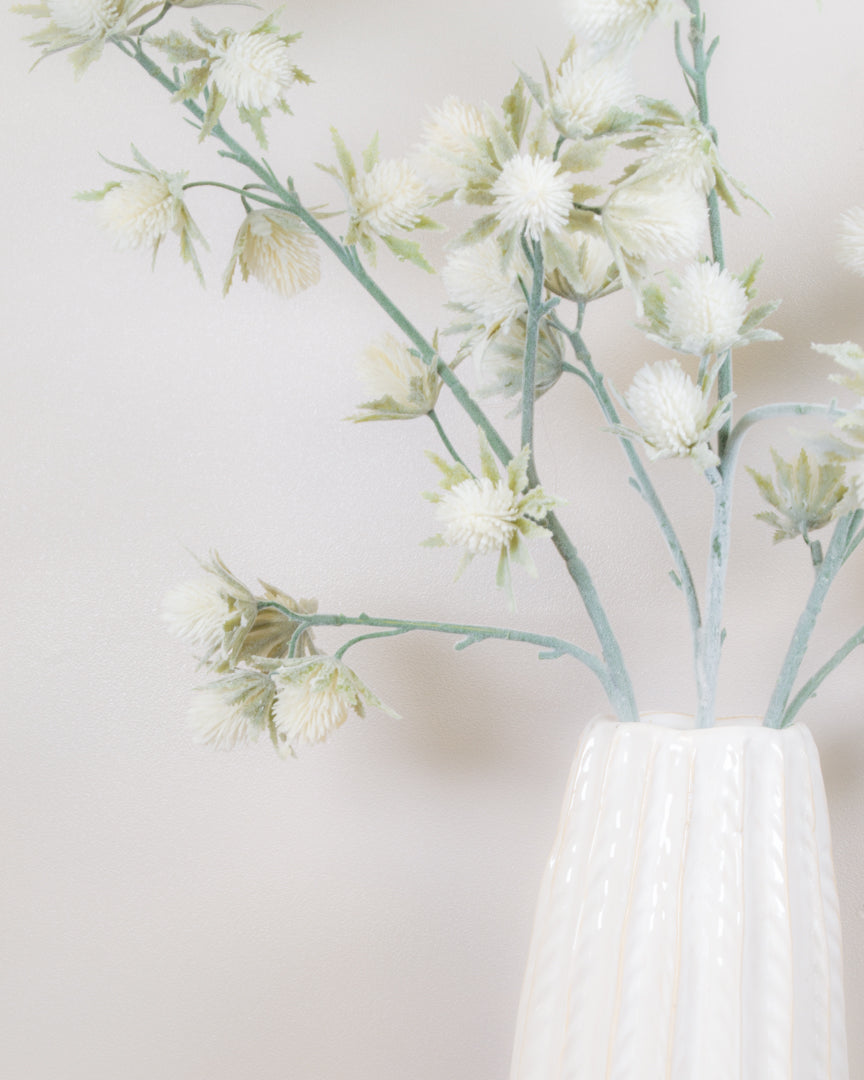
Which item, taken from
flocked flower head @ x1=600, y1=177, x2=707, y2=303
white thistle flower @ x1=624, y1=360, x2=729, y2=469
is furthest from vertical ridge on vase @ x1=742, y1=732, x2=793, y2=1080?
flocked flower head @ x1=600, y1=177, x2=707, y2=303

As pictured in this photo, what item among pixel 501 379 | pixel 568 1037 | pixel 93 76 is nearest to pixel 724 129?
pixel 501 379

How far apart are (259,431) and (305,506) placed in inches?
3.6

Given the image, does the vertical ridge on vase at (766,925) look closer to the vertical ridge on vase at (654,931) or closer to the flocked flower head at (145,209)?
the vertical ridge on vase at (654,931)

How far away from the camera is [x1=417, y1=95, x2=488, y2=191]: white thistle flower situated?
611 millimetres

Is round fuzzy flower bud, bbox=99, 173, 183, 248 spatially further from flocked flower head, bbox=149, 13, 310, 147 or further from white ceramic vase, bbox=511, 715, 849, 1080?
white ceramic vase, bbox=511, 715, 849, 1080

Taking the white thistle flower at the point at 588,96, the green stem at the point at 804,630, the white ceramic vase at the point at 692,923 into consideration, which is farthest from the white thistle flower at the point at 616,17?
the white ceramic vase at the point at 692,923

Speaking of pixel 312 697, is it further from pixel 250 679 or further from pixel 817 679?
pixel 817 679

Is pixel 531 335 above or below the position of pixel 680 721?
above

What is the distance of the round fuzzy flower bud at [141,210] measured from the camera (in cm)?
68

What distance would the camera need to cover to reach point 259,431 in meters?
0.99

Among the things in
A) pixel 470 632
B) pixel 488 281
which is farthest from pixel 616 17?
pixel 470 632

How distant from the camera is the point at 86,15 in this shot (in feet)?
2.29

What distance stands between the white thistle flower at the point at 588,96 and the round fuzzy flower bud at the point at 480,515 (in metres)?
0.22

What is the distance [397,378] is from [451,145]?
163mm
